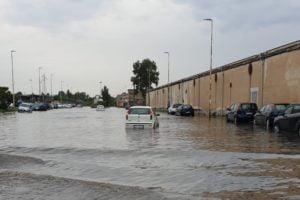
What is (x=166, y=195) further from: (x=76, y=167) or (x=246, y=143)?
(x=246, y=143)

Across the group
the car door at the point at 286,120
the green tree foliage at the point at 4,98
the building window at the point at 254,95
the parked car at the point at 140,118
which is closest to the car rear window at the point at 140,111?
the parked car at the point at 140,118

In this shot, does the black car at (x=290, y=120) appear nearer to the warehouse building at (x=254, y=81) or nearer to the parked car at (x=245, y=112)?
the warehouse building at (x=254, y=81)

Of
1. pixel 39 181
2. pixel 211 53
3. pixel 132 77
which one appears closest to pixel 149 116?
pixel 39 181

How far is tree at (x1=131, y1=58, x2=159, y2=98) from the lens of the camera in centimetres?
14975

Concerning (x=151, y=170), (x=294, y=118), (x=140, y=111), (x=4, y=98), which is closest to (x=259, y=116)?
(x=140, y=111)

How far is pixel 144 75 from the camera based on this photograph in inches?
5940

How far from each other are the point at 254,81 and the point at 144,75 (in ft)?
343

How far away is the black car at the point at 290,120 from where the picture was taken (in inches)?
973

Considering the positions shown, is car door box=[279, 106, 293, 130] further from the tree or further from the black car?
the tree

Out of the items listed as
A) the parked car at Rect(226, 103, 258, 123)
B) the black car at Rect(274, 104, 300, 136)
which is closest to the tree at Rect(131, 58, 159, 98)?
the parked car at Rect(226, 103, 258, 123)

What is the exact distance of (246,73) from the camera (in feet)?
164

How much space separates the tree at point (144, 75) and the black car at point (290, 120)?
399 ft

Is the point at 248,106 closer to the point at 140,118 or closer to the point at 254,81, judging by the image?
the point at 254,81

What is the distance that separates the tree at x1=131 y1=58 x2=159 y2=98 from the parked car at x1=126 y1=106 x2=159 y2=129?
386 ft
